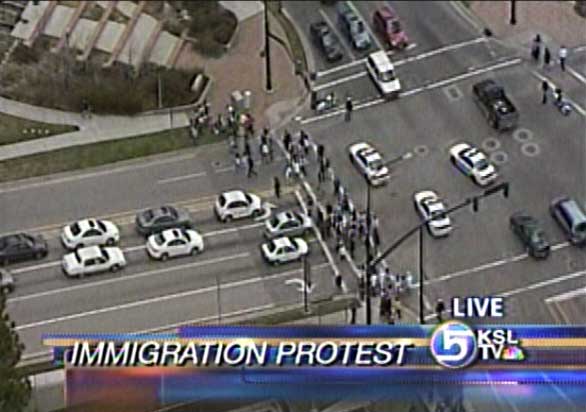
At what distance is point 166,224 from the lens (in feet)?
282

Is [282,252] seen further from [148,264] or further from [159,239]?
[148,264]

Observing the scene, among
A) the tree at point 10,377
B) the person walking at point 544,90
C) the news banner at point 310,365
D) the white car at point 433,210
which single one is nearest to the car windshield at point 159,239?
the news banner at point 310,365

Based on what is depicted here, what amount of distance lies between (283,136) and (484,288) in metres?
15.4

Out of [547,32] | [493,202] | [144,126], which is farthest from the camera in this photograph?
[547,32]

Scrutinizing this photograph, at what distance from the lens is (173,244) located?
84312mm

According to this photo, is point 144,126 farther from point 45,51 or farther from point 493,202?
point 493,202

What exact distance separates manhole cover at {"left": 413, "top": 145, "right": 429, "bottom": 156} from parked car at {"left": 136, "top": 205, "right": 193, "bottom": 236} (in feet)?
40.4

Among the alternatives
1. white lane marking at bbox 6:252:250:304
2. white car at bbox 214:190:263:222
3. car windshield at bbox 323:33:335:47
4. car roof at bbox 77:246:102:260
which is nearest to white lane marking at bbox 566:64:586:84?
car windshield at bbox 323:33:335:47

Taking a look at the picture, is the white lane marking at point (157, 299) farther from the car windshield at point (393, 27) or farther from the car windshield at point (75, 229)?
the car windshield at point (393, 27)

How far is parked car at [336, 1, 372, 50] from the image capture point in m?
98.8

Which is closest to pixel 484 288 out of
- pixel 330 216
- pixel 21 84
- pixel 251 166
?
pixel 330 216

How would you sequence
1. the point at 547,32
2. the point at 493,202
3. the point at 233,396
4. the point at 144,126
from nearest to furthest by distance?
the point at 233,396 → the point at 493,202 → the point at 144,126 → the point at 547,32

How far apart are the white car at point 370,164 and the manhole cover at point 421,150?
2.15 m

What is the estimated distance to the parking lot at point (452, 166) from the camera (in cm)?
8262
